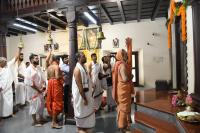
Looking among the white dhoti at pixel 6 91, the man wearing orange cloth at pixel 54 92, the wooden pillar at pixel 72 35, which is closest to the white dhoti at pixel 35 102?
the man wearing orange cloth at pixel 54 92

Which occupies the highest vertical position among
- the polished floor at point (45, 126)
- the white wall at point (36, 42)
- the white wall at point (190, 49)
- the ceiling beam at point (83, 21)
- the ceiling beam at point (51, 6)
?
the ceiling beam at point (83, 21)

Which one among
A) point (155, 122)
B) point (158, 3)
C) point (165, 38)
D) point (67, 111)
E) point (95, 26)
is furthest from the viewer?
point (95, 26)

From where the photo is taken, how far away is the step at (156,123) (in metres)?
3.60

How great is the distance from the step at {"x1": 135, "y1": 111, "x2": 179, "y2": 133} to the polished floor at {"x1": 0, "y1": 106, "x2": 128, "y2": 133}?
0.73 m

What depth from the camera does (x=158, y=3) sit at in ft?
22.5

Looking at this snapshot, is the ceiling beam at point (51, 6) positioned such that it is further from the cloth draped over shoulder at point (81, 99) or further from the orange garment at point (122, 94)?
the cloth draped over shoulder at point (81, 99)

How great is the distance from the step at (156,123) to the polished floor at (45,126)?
729 mm

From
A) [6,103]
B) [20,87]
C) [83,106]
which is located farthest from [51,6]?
[20,87]

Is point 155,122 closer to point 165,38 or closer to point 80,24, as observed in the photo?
point 165,38

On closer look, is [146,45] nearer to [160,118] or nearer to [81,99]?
[160,118]

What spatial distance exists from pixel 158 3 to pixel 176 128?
4370 millimetres

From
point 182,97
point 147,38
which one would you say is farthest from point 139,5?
point 182,97

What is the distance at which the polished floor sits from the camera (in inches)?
203

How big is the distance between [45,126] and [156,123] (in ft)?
9.42
